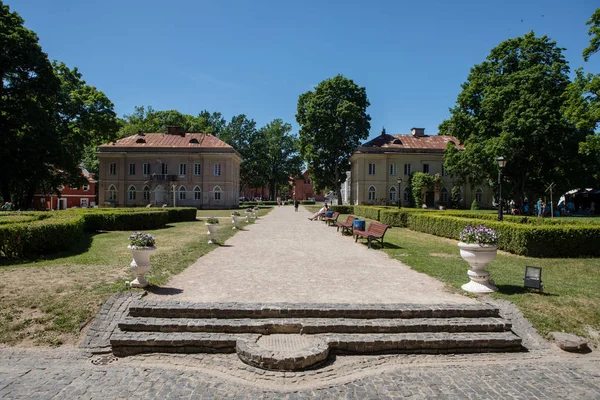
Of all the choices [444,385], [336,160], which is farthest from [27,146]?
[336,160]

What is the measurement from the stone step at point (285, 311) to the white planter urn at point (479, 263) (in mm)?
1387

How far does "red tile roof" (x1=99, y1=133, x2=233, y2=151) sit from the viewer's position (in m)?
50.6

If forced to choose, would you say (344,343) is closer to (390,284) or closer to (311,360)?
(311,360)

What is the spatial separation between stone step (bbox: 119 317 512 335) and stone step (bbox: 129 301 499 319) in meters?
0.16

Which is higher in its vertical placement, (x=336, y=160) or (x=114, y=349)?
(x=336, y=160)

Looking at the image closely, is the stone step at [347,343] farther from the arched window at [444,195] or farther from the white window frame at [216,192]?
the arched window at [444,195]

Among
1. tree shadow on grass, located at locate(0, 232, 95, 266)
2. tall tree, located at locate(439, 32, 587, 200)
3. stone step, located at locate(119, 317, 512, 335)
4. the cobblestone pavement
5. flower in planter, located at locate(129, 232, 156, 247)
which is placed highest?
tall tree, located at locate(439, 32, 587, 200)

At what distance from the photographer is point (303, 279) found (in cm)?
911

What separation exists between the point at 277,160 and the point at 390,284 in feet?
212

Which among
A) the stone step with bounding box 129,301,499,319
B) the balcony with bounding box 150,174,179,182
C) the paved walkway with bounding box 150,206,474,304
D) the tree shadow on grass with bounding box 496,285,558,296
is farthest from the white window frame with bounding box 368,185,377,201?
the stone step with bounding box 129,301,499,319

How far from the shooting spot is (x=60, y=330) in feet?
20.4

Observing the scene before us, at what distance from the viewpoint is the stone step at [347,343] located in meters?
5.86

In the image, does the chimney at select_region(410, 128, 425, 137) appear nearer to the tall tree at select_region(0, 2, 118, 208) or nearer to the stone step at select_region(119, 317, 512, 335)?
the tall tree at select_region(0, 2, 118, 208)

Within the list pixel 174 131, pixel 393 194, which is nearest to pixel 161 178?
pixel 174 131
